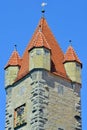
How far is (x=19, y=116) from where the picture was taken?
43.0 meters

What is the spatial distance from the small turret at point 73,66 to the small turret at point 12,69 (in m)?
3.58

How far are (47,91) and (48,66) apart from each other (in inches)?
75.5

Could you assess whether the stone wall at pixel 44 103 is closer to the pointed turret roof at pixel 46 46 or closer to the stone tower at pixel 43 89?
the stone tower at pixel 43 89

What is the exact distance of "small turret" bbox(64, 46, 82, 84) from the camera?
146 ft

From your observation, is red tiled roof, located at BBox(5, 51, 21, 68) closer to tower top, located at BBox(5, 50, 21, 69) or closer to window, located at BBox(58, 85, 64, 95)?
tower top, located at BBox(5, 50, 21, 69)

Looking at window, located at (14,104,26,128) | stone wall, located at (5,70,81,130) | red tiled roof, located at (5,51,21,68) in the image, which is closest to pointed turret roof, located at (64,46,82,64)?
stone wall, located at (5,70,81,130)

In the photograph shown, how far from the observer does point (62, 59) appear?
45.7 metres

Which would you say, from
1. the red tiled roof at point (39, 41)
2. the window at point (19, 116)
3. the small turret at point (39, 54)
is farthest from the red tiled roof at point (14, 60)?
the window at point (19, 116)

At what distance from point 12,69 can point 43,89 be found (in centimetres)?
442

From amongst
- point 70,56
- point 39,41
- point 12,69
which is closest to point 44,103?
point 39,41

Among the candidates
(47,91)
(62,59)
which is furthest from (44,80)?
(62,59)

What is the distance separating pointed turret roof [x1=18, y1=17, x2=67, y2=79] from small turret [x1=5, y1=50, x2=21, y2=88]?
434 mm

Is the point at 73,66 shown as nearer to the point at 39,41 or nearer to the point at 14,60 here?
the point at 39,41

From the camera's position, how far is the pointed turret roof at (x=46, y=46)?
144ft
